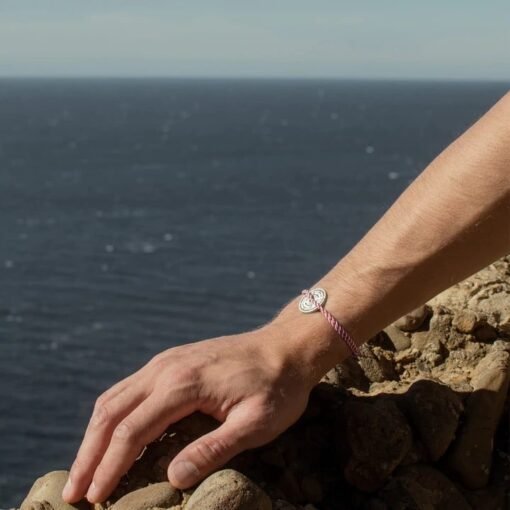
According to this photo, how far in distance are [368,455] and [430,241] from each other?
74 cm

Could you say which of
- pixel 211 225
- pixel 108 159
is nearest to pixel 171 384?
pixel 211 225

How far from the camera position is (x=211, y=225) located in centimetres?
7625

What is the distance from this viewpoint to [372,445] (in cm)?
324

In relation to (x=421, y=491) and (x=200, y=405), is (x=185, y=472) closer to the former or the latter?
(x=200, y=405)

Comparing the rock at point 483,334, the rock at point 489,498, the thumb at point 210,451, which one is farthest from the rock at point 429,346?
the thumb at point 210,451

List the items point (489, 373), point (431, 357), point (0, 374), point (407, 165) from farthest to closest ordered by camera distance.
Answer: point (407, 165) → point (0, 374) → point (431, 357) → point (489, 373)

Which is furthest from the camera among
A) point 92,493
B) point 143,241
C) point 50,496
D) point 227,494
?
point 143,241

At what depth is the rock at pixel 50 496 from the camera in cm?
310

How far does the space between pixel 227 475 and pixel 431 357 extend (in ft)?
4.51

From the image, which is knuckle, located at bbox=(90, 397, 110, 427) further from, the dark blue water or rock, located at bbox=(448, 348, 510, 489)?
the dark blue water

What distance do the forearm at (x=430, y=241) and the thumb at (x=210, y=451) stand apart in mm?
309

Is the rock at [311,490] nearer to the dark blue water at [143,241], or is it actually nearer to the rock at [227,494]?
the rock at [227,494]

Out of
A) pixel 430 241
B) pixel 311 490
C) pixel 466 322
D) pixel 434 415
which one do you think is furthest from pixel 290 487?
pixel 466 322

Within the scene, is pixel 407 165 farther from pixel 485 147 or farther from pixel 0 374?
pixel 485 147
